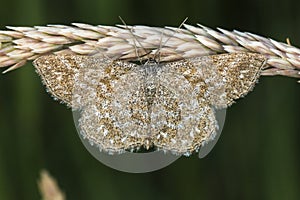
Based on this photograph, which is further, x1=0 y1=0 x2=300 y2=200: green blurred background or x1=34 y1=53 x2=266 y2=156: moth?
x1=0 y1=0 x2=300 y2=200: green blurred background

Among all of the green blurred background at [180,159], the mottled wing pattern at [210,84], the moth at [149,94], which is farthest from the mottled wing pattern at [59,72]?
the green blurred background at [180,159]

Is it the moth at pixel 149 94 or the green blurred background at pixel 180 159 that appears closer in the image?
the moth at pixel 149 94

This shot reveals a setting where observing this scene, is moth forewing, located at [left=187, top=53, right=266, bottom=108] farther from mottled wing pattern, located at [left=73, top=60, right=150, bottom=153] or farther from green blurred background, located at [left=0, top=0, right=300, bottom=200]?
green blurred background, located at [left=0, top=0, right=300, bottom=200]

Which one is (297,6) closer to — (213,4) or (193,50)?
(213,4)

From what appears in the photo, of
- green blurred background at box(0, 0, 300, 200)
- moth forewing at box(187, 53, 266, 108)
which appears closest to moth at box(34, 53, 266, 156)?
moth forewing at box(187, 53, 266, 108)

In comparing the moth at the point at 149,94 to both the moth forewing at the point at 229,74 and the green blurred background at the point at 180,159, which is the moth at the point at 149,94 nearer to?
the moth forewing at the point at 229,74

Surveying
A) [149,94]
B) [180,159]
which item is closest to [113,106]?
[149,94]

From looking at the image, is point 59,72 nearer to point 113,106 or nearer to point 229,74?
point 113,106
